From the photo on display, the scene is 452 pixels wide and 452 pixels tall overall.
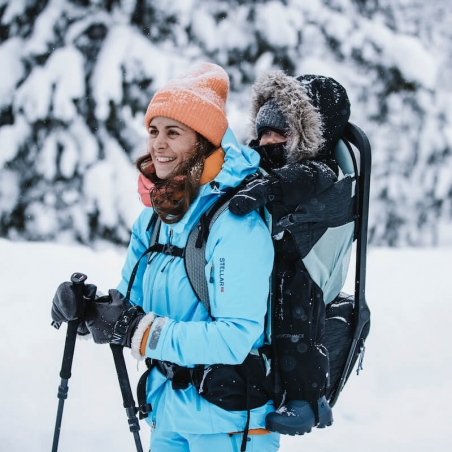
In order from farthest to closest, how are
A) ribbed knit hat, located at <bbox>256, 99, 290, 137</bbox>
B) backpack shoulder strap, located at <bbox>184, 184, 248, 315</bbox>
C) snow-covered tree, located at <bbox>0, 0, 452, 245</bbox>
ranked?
snow-covered tree, located at <bbox>0, 0, 452, 245</bbox>, ribbed knit hat, located at <bbox>256, 99, 290, 137</bbox>, backpack shoulder strap, located at <bbox>184, 184, 248, 315</bbox>

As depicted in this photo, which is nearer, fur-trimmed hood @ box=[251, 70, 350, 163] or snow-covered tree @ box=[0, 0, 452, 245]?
fur-trimmed hood @ box=[251, 70, 350, 163]

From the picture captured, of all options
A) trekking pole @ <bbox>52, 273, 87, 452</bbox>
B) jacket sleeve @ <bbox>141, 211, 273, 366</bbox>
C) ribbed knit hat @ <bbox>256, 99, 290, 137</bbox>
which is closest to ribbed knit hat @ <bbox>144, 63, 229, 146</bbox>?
ribbed knit hat @ <bbox>256, 99, 290, 137</bbox>

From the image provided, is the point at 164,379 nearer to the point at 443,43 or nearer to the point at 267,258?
the point at 267,258

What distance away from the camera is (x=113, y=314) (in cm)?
194

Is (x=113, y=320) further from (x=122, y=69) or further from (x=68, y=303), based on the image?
(x=122, y=69)

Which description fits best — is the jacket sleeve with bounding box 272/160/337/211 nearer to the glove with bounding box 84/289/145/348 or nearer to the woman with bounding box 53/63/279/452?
the woman with bounding box 53/63/279/452

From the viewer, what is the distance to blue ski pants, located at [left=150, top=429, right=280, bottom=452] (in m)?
1.95

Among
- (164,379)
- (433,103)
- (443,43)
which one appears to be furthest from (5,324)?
(443,43)

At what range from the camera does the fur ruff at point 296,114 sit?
214cm

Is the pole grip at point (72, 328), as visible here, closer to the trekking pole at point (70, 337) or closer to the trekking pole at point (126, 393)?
the trekking pole at point (70, 337)

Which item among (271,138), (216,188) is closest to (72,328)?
(216,188)

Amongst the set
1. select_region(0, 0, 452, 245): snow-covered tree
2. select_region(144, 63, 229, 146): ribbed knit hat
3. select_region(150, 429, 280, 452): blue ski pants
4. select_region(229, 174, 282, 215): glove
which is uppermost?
Answer: select_region(0, 0, 452, 245): snow-covered tree

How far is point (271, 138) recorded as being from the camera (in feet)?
7.64

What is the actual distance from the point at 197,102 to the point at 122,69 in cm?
551
